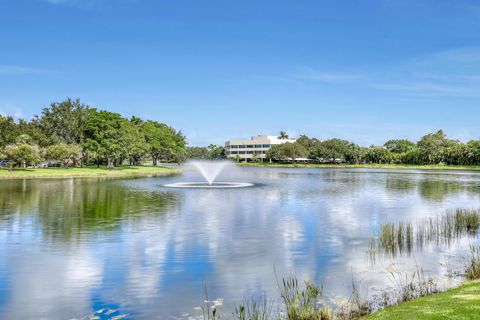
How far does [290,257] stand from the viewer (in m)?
24.1

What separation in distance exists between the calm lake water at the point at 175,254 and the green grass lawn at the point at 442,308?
411cm

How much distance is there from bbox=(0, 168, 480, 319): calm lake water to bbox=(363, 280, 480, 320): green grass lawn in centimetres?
411

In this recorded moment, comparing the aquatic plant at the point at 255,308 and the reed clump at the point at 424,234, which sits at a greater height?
the reed clump at the point at 424,234

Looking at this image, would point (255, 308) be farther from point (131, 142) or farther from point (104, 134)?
point (131, 142)

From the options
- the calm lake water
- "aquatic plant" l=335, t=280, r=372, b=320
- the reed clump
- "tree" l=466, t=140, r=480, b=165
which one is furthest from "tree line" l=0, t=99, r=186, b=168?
"tree" l=466, t=140, r=480, b=165

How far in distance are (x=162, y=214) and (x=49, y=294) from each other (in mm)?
23192

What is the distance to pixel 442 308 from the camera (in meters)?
12.2

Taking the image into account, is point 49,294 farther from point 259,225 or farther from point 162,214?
point 162,214

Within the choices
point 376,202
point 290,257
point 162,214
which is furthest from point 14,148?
point 290,257

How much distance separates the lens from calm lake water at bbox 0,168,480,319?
56.0ft

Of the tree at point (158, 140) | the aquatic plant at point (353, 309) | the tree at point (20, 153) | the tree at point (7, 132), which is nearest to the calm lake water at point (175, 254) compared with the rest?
the aquatic plant at point (353, 309)

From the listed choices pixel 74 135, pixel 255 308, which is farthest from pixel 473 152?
pixel 255 308

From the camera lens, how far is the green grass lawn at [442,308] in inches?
455

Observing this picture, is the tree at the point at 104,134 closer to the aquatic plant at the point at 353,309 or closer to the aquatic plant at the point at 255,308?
the aquatic plant at the point at 255,308
